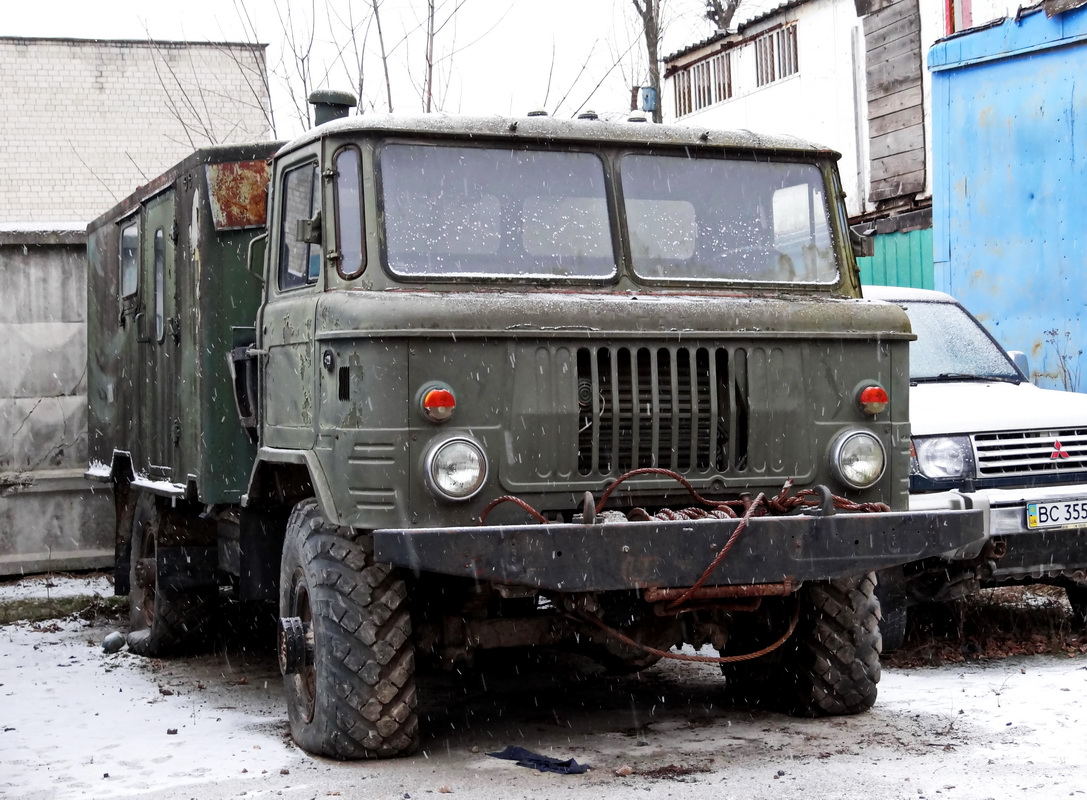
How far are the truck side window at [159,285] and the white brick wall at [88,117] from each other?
16297 mm

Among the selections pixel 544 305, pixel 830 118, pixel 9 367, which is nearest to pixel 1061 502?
pixel 544 305

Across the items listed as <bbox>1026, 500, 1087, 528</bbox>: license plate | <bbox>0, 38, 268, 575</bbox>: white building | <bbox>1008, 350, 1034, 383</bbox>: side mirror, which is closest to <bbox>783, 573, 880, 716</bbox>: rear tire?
<bbox>1026, 500, 1087, 528</bbox>: license plate

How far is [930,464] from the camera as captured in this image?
727 cm

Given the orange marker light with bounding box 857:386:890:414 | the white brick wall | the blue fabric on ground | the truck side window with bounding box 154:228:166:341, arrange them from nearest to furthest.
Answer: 1. the blue fabric on ground
2. the orange marker light with bounding box 857:386:890:414
3. the truck side window with bounding box 154:228:166:341
4. the white brick wall

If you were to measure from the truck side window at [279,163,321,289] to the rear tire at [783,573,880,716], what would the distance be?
8.06ft

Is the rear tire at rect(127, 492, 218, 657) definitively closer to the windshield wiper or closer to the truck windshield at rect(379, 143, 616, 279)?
the truck windshield at rect(379, 143, 616, 279)

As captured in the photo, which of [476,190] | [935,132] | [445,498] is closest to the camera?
[445,498]

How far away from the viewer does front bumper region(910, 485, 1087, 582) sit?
700 centimetres

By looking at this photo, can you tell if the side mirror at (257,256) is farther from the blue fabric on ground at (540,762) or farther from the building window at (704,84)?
the building window at (704,84)

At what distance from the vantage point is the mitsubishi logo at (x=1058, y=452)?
7367mm

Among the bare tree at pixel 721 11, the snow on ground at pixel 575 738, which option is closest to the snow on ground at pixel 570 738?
the snow on ground at pixel 575 738

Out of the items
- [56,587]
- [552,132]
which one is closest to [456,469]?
[552,132]

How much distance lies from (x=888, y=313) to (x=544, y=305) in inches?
59.2

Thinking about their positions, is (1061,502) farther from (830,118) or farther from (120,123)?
(120,123)
